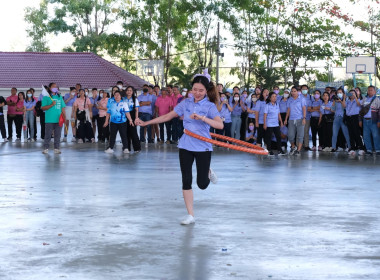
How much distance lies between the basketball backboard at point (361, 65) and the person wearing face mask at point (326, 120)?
570 inches

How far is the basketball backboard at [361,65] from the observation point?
Result: 127 ft

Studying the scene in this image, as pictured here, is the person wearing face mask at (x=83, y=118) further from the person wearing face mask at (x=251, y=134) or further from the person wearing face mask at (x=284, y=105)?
the person wearing face mask at (x=284, y=105)

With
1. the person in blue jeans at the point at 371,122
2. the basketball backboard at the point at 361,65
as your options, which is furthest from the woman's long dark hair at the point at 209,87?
the basketball backboard at the point at 361,65

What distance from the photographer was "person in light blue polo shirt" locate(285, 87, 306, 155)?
908 inches

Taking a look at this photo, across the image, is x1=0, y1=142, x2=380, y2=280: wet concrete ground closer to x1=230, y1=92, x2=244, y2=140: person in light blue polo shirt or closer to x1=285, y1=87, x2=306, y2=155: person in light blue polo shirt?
x1=285, y1=87, x2=306, y2=155: person in light blue polo shirt

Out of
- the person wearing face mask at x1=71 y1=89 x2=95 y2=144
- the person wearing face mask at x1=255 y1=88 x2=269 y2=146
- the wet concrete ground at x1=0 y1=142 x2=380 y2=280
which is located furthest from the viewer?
the person wearing face mask at x1=71 y1=89 x2=95 y2=144

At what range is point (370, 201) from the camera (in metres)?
Answer: 12.0

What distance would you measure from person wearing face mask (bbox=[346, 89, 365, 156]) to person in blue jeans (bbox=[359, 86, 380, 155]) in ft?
0.63

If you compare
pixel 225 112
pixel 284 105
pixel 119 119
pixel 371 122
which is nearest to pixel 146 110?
pixel 225 112

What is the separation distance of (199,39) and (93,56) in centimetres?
885

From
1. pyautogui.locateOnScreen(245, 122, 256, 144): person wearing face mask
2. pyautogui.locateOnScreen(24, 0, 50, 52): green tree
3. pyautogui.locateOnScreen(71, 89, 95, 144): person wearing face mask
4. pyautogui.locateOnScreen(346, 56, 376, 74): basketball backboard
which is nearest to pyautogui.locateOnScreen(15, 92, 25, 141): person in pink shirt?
pyautogui.locateOnScreen(71, 89, 95, 144): person wearing face mask

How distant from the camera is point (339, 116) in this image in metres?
23.9

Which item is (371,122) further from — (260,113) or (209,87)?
(209,87)

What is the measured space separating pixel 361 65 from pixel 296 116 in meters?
17.3
